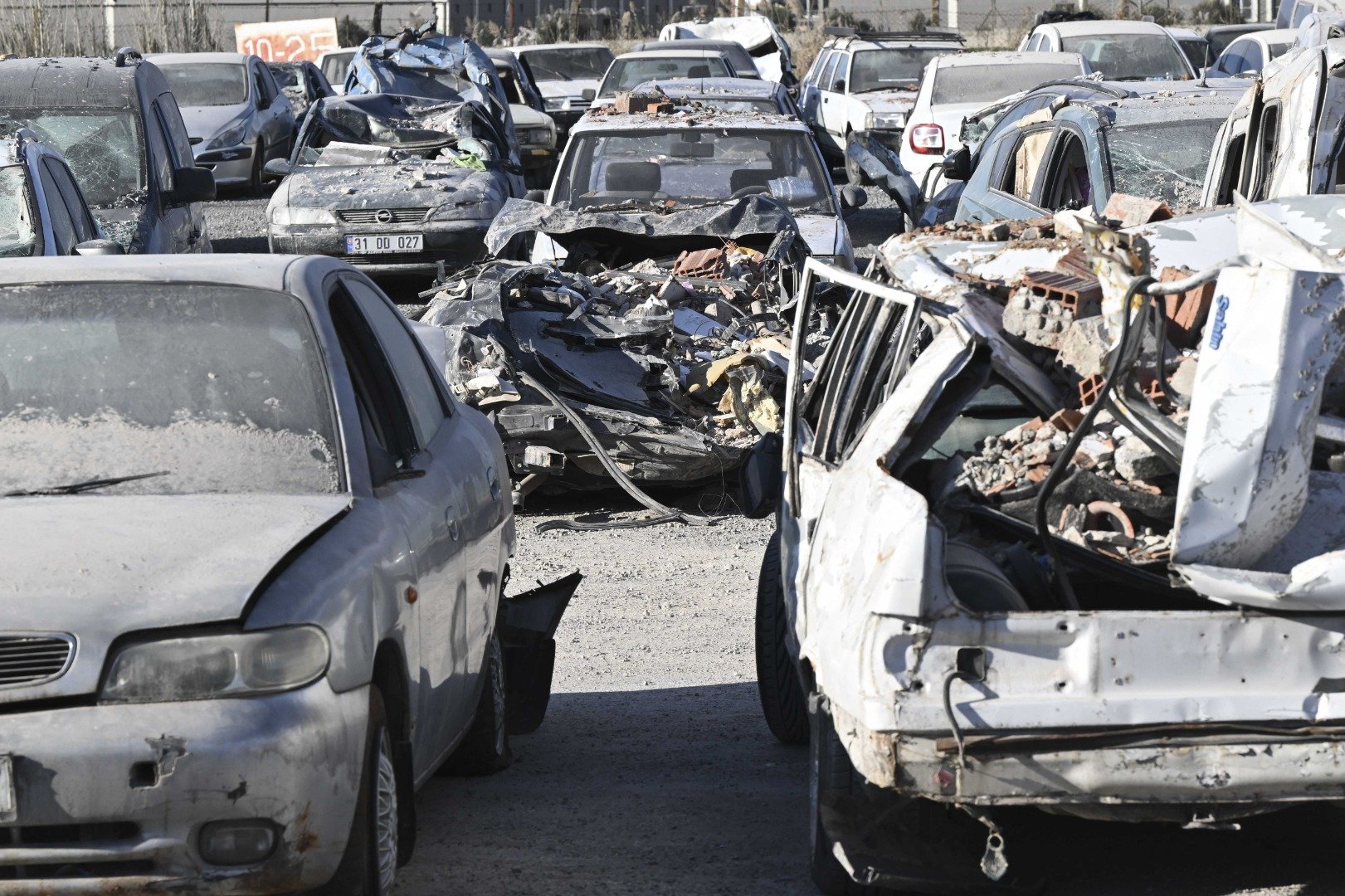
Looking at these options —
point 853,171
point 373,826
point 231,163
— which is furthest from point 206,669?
point 231,163

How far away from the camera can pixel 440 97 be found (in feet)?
61.5

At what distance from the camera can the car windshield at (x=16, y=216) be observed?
947 centimetres

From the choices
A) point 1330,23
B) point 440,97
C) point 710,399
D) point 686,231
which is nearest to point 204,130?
point 440,97

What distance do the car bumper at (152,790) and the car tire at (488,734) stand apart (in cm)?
172

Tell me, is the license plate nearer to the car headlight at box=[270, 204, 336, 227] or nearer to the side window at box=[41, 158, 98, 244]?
the side window at box=[41, 158, 98, 244]

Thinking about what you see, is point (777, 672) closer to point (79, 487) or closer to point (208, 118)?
A: point (79, 487)

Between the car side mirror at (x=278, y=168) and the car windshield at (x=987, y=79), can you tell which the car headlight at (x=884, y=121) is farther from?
the car side mirror at (x=278, y=168)

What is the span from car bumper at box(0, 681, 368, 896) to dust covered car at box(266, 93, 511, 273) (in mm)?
11172

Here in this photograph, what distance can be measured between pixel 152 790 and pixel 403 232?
11.4m

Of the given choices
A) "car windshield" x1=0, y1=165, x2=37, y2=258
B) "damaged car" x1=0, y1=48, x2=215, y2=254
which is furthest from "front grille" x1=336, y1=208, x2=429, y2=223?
"car windshield" x1=0, y1=165, x2=37, y2=258

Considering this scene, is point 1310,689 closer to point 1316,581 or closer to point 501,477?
point 1316,581

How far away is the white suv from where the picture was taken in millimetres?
20953

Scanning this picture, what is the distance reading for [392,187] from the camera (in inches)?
579

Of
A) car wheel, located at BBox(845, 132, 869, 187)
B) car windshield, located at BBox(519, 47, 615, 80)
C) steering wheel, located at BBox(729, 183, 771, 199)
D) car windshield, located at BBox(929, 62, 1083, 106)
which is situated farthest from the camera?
car windshield, located at BBox(519, 47, 615, 80)
